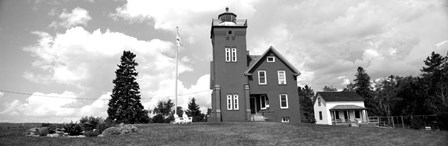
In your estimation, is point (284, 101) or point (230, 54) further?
point (284, 101)

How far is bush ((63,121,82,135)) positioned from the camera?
18.0m

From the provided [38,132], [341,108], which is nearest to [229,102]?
[38,132]

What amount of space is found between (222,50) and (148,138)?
16.4 m

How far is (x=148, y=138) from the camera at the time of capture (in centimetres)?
1587

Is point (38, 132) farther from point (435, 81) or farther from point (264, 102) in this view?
point (435, 81)

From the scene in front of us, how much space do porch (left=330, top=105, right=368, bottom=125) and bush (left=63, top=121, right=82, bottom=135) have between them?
115 ft

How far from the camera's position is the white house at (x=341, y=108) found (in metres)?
43.0

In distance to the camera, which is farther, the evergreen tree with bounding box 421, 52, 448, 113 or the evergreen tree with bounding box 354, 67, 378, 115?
the evergreen tree with bounding box 354, 67, 378, 115

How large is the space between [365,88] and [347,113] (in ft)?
114

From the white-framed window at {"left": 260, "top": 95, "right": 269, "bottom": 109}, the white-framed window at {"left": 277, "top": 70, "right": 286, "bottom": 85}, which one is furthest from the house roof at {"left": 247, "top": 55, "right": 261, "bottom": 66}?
the white-framed window at {"left": 260, "top": 95, "right": 269, "bottom": 109}

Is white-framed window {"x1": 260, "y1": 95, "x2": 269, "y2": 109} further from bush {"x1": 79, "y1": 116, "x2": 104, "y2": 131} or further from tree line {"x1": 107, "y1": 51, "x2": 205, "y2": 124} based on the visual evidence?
bush {"x1": 79, "y1": 116, "x2": 104, "y2": 131}

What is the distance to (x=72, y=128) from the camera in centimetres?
1806

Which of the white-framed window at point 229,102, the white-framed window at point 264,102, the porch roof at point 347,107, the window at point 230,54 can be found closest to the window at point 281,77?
the white-framed window at point 264,102

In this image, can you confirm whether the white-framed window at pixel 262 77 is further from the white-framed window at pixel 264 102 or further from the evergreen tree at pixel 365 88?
the evergreen tree at pixel 365 88
